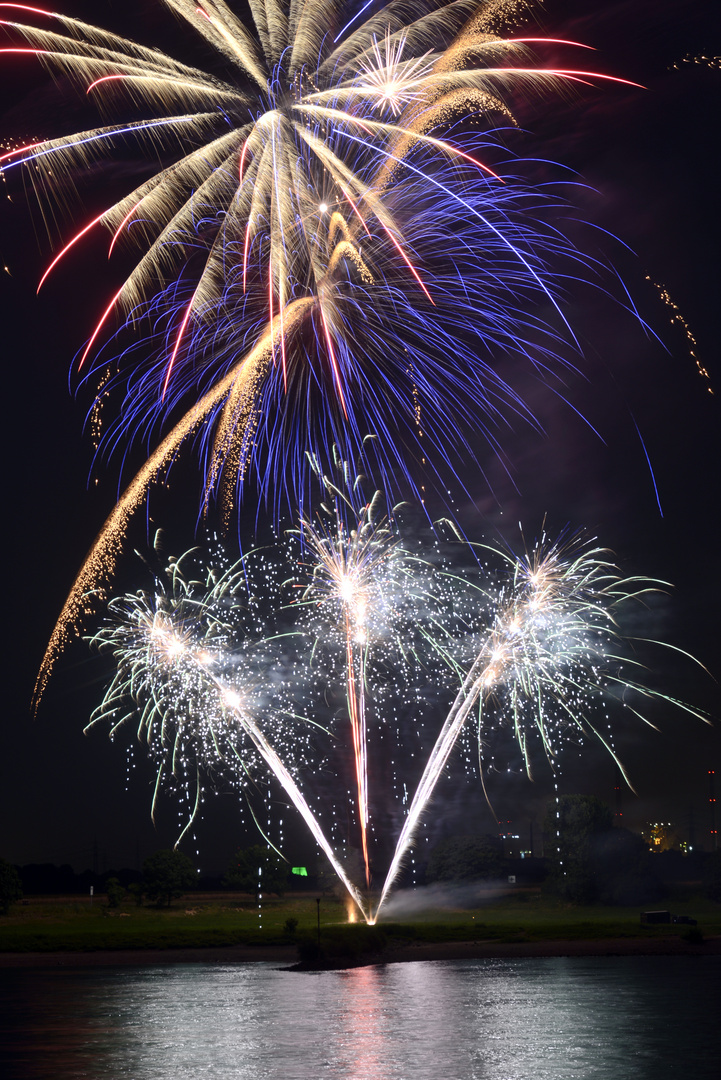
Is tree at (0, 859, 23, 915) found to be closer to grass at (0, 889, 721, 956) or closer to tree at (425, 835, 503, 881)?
grass at (0, 889, 721, 956)

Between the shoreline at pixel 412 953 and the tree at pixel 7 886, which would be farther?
the tree at pixel 7 886

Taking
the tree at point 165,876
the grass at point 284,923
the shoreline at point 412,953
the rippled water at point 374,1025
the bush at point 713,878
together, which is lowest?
the rippled water at point 374,1025

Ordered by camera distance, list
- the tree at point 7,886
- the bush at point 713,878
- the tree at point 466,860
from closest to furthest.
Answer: the tree at point 7,886 → the bush at point 713,878 → the tree at point 466,860

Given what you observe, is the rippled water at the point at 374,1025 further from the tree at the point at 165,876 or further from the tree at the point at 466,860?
the tree at the point at 165,876

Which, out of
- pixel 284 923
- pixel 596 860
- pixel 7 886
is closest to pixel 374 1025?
pixel 284 923

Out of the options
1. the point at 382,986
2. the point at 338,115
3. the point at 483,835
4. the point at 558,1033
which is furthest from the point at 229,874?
the point at 338,115

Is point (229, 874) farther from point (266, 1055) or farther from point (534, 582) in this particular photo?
point (266, 1055)

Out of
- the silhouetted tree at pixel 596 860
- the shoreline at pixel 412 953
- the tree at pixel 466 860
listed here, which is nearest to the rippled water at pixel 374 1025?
the shoreline at pixel 412 953
